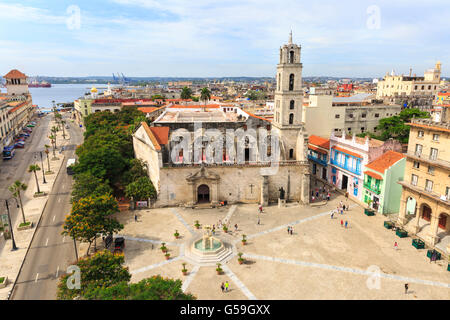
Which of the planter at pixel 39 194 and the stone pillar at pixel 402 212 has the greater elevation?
the stone pillar at pixel 402 212

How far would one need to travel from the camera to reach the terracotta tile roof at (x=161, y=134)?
55.8 meters

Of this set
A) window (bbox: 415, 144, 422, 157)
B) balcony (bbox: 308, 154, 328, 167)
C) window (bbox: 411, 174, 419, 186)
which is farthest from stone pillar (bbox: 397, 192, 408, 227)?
balcony (bbox: 308, 154, 328, 167)

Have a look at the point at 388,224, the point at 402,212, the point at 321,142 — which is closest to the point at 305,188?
the point at 388,224

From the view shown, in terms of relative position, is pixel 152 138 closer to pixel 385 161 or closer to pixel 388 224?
pixel 385 161

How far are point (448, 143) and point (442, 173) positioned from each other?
346cm

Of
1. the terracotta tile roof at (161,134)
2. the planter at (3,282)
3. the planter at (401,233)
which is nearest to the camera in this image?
the planter at (3,282)

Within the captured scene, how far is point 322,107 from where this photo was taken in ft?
241

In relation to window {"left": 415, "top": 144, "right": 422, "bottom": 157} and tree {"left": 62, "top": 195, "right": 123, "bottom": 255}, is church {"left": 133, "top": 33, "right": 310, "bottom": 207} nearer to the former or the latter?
tree {"left": 62, "top": 195, "right": 123, "bottom": 255}

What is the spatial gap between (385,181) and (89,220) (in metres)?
39.2

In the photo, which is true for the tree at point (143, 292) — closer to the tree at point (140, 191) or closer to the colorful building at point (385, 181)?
the tree at point (140, 191)

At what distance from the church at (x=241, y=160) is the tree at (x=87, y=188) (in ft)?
28.5

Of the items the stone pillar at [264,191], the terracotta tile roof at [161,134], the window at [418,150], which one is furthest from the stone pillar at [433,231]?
the terracotta tile roof at [161,134]
